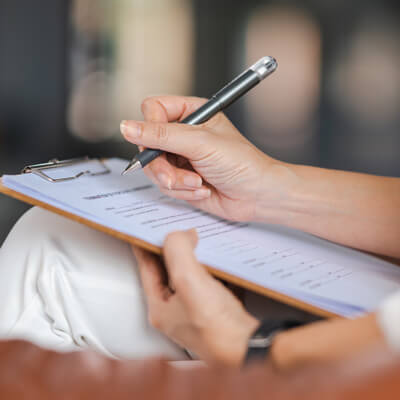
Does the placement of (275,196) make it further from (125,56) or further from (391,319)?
(125,56)

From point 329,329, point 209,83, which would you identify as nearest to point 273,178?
point 329,329

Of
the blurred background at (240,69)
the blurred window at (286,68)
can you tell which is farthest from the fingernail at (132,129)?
the blurred window at (286,68)

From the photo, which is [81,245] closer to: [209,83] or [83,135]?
[83,135]

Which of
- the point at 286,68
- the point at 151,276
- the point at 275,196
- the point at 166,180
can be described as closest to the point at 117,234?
the point at 151,276

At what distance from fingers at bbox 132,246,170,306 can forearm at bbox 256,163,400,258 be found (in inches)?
8.4

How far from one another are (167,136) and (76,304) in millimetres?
236

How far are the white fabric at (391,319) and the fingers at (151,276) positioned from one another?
1.02 feet

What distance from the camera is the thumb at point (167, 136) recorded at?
0.67 m

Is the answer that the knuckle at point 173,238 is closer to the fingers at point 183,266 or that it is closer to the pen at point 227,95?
the fingers at point 183,266

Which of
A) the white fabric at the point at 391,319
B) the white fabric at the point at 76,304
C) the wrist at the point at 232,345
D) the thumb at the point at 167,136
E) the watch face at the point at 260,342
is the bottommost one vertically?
the white fabric at the point at 76,304

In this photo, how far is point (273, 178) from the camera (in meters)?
0.74

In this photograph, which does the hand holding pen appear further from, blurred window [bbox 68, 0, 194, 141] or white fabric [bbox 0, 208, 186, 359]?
blurred window [bbox 68, 0, 194, 141]

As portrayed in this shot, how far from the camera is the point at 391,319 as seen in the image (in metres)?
0.27

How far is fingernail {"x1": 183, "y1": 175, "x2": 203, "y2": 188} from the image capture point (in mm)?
722
